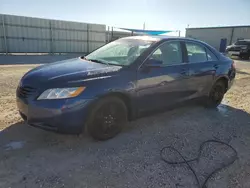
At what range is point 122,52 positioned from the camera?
399 cm

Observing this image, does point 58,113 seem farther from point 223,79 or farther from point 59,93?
point 223,79

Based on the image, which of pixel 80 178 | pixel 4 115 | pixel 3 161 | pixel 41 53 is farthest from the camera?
pixel 41 53

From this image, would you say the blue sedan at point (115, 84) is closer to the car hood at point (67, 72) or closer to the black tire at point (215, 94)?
the car hood at point (67, 72)

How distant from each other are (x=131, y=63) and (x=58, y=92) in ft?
4.00

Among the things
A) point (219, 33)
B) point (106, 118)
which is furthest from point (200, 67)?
point (219, 33)

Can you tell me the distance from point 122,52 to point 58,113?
1721 millimetres

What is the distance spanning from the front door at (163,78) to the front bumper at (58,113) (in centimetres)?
98

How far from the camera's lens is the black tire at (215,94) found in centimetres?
498

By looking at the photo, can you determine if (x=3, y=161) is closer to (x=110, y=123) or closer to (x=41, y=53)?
(x=110, y=123)

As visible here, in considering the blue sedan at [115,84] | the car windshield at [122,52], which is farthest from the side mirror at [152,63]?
the car windshield at [122,52]

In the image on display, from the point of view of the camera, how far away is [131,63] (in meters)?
3.47

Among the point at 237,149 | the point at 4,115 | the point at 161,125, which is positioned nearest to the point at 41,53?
the point at 4,115

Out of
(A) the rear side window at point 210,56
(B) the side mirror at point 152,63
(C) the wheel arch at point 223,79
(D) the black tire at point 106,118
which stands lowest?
(D) the black tire at point 106,118

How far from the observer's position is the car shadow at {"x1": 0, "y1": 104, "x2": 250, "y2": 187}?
8.42 ft
